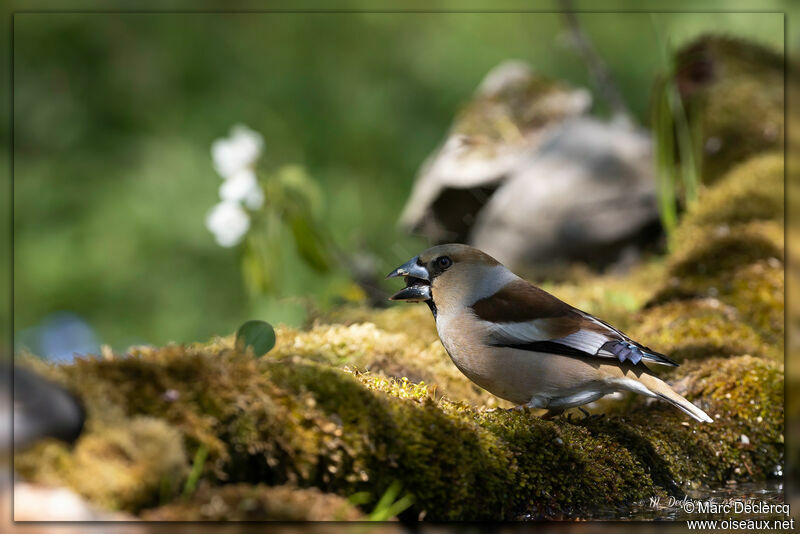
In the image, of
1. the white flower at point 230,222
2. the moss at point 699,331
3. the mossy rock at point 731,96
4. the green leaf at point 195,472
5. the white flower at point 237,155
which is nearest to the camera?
the green leaf at point 195,472

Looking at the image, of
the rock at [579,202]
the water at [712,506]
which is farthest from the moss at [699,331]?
the rock at [579,202]

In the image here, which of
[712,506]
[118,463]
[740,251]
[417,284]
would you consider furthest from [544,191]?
[118,463]

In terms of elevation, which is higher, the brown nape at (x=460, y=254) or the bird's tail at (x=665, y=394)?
the brown nape at (x=460, y=254)

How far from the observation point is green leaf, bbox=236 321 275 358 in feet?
8.33

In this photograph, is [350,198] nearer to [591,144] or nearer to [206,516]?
[591,144]

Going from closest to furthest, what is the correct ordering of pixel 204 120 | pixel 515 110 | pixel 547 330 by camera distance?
pixel 547 330, pixel 515 110, pixel 204 120

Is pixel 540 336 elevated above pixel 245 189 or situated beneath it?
situated beneath

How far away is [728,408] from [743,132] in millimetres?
3413

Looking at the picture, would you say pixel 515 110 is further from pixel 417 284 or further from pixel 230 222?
pixel 417 284

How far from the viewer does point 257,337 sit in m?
2.57

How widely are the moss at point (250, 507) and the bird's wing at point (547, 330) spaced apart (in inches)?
39.4

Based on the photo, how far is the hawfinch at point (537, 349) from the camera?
8.70 ft

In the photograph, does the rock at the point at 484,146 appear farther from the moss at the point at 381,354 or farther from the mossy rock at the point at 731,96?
the moss at the point at 381,354

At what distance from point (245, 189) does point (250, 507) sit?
3604 millimetres
